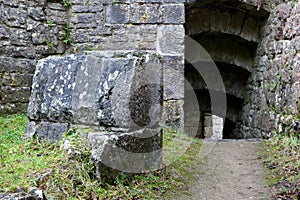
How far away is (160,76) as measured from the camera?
2623 mm

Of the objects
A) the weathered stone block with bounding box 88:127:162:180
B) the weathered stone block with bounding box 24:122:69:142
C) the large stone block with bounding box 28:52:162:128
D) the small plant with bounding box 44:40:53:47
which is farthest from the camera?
the small plant with bounding box 44:40:53:47

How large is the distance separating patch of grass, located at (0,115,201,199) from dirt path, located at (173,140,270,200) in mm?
145

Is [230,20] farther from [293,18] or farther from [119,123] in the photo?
[119,123]

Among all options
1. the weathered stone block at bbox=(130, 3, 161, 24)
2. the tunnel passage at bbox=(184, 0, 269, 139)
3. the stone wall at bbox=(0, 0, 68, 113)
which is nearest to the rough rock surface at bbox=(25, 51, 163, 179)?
the stone wall at bbox=(0, 0, 68, 113)

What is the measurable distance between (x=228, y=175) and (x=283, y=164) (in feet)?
1.90

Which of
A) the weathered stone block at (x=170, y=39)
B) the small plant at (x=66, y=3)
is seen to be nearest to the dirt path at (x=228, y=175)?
the weathered stone block at (x=170, y=39)

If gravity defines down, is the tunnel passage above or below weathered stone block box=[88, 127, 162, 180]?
above

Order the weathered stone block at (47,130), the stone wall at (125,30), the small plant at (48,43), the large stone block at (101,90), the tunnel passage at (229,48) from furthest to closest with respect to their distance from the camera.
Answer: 1. the tunnel passage at (229,48)
2. the stone wall at (125,30)
3. the small plant at (48,43)
4. the weathered stone block at (47,130)
5. the large stone block at (101,90)

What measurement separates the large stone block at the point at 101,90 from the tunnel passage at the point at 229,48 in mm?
2936

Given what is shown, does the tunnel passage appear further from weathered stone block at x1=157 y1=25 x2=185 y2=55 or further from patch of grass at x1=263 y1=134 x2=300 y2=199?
patch of grass at x1=263 y1=134 x2=300 y2=199

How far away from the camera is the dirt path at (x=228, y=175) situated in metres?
2.53

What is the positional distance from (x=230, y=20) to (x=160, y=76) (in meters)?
3.47

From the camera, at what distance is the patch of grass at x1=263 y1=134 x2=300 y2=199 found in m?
2.52

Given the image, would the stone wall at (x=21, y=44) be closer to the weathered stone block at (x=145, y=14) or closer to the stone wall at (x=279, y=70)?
the weathered stone block at (x=145, y=14)
